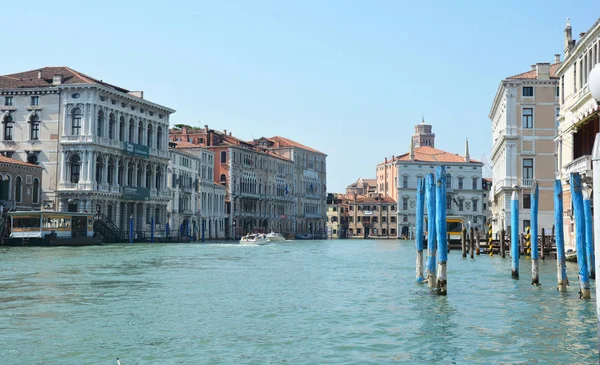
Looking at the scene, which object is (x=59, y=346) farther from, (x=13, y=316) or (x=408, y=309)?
(x=408, y=309)

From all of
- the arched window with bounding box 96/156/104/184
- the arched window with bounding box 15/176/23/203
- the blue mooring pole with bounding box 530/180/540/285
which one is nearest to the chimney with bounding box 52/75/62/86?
the arched window with bounding box 96/156/104/184

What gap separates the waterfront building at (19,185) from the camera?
1853 inches

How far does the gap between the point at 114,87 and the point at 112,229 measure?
34.0 ft

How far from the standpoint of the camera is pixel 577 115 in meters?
27.3

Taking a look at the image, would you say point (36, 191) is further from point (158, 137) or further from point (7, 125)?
point (158, 137)

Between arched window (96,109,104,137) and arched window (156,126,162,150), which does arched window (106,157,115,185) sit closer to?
arched window (96,109,104,137)

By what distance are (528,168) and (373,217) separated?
6307 centimetres

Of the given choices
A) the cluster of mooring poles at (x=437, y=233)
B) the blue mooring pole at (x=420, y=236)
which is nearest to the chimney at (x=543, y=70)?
the blue mooring pole at (x=420, y=236)

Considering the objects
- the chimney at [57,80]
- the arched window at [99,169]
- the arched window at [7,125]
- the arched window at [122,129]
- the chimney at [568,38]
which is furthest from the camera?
the arched window at [122,129]

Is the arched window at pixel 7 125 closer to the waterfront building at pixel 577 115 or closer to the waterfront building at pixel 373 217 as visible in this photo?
the waterfront building at pixel 577 115

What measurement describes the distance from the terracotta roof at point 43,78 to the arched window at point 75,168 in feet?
16.1

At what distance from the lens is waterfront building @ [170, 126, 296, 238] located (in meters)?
82.6

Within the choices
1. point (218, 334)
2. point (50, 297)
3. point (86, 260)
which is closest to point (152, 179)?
point (86, 260)

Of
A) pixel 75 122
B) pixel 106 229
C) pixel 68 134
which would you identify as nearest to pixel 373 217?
pixel 106 229
